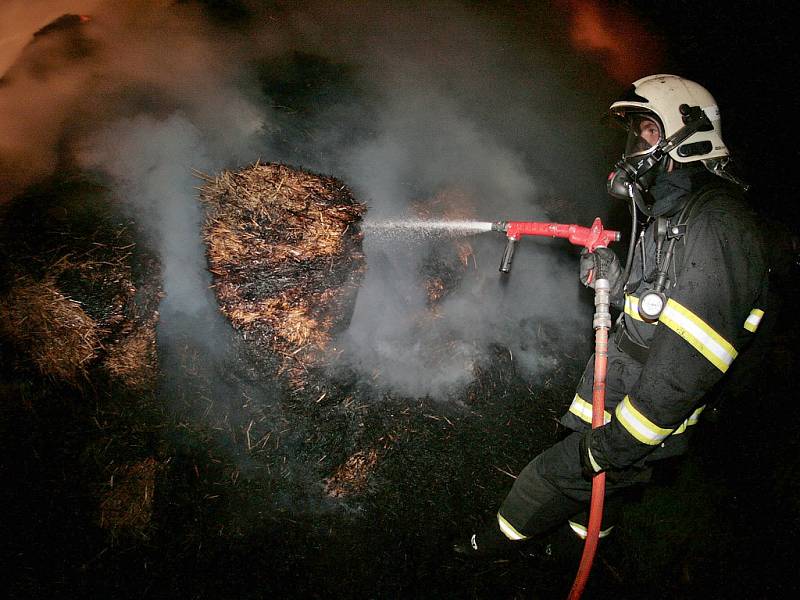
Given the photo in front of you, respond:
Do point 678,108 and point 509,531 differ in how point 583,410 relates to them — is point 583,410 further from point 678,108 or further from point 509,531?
point 678,108

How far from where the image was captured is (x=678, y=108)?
8.98ft

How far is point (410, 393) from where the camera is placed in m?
4.25

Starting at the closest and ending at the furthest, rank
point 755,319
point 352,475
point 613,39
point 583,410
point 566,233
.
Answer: point 755,319, point 583,410, point 566,233, point 352,475, point 613,39

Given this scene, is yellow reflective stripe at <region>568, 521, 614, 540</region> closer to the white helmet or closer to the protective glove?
the protective glove

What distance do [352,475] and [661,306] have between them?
3284 mm

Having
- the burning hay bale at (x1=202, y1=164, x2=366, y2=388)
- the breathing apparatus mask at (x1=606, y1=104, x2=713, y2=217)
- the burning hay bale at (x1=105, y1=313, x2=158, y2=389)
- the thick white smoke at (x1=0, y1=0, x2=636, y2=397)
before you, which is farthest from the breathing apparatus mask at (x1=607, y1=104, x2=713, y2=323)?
the burning hay bale at (x1=105, y1=313, x2=158, y2=389)

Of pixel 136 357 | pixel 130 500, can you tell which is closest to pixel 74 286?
pixel 136 357

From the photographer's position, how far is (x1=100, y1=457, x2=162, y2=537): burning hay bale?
3.30 meters

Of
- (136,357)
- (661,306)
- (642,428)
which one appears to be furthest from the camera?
(136,357)

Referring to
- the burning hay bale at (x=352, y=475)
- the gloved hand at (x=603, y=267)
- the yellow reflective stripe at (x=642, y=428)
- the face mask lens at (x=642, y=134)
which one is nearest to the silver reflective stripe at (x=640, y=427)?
the yellow reflective stripe at (x=642, y=428)

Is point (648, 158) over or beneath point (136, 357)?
over

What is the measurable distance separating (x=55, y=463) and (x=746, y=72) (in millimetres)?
10645

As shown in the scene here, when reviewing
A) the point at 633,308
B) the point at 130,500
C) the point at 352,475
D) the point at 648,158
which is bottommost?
the point at 130,500

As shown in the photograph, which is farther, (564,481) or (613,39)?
(613,39)
